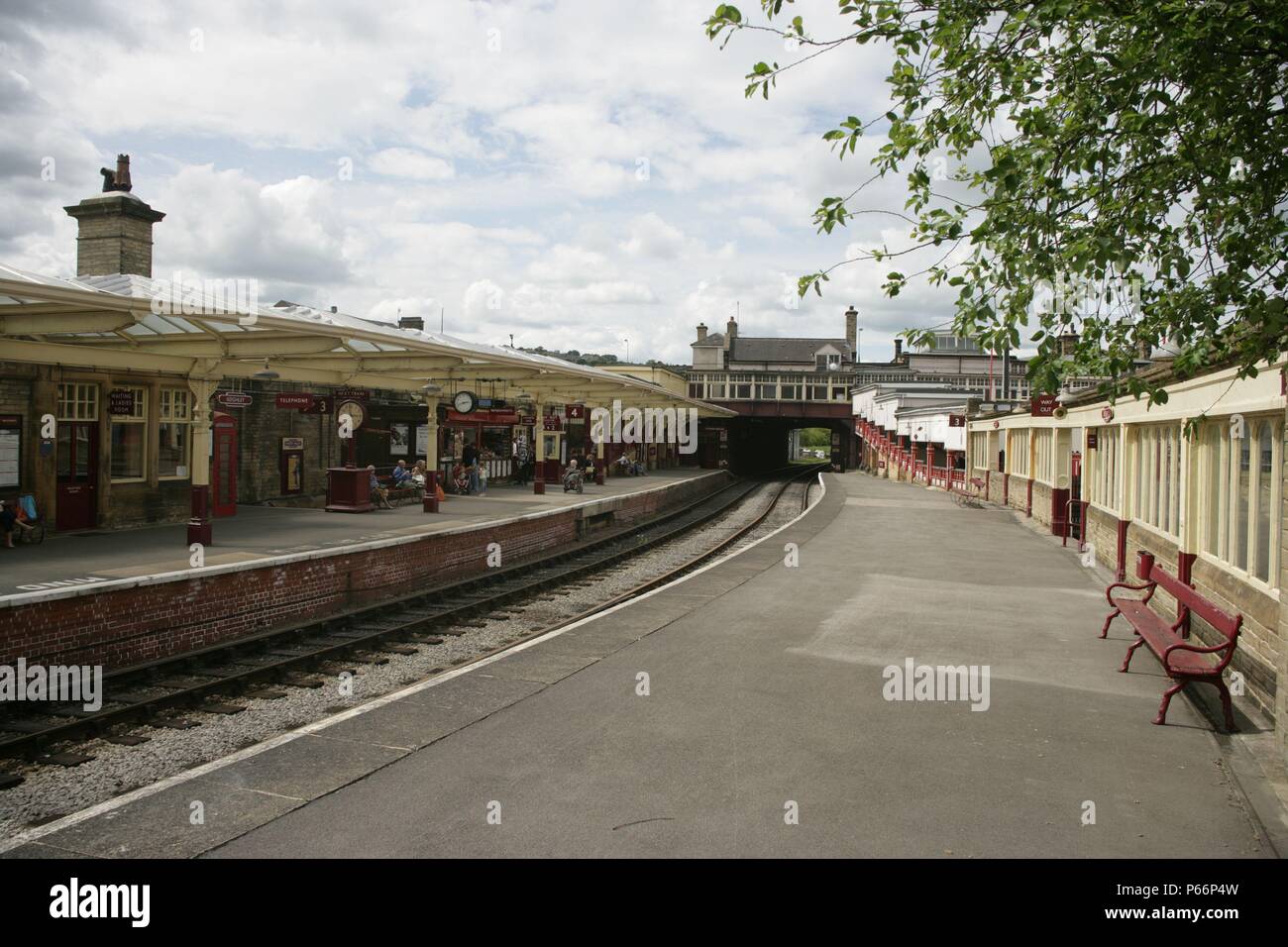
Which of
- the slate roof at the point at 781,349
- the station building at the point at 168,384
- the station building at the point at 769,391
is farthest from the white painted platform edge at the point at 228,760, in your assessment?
the slate roof at the point at 781,349

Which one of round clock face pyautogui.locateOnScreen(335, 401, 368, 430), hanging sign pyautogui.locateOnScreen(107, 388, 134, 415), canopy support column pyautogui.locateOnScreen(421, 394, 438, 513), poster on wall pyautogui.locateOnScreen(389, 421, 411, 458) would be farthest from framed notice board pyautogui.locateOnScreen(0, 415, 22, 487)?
poster on wall pyautogui.locateOnScreen(389, 421, 411, 458)

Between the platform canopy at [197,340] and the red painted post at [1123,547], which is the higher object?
the platform canopy at [197,340]

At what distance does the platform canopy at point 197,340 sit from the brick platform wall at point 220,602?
2846 mm

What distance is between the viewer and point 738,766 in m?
5.89

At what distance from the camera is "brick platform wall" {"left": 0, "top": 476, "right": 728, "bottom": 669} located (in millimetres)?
8414

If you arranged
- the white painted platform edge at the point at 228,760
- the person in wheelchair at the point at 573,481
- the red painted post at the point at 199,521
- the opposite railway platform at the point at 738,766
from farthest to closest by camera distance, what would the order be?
the person in wheelchair at the point at 573,481 → the red painted post at the point at 199,521 → the white painted platform edge at the point at 228,760 → the opposite railway platform at the point at 738,766

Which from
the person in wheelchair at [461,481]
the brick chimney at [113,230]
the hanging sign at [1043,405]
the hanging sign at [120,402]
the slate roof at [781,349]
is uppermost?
the slate roof at [781,349]

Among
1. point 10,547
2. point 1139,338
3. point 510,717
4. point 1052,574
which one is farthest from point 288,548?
point 1052,574

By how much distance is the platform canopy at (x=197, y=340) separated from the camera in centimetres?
931

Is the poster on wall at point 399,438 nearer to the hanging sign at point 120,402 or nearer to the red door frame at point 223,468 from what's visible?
the red door frame at point 223,468

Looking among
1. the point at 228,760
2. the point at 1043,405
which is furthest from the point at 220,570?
the point at 1043,405

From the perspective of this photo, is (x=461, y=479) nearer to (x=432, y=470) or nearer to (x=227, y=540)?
(x=432, y=470)
